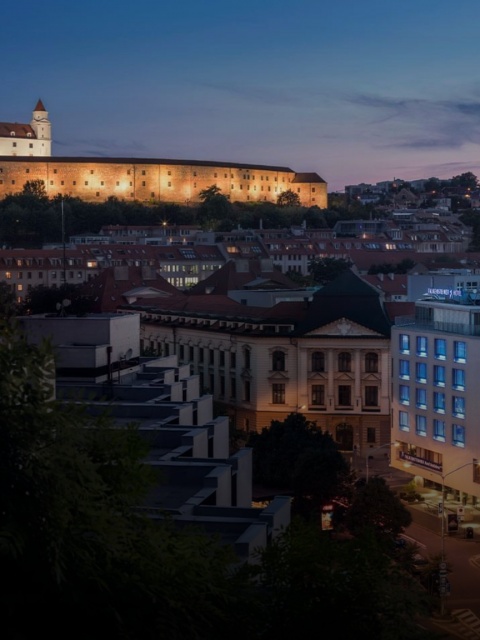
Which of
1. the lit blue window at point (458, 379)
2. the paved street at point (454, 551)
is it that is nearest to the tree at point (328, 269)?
the paved street at point (454, 551)

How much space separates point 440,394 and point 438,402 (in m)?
0.32

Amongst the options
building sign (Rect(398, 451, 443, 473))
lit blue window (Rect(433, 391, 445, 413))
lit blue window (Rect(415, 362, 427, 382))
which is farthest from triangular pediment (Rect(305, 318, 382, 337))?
lit blue window (Rect(433, 391, 445, 413))

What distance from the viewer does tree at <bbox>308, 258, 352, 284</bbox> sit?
98188 millimetres

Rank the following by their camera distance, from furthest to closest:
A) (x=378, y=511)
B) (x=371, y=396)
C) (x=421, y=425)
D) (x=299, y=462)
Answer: (x=371, y=396)
(x=421, y=425)
(x=299, y=462)
(x=378, y=511)

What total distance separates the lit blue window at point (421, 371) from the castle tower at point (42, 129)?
456ft

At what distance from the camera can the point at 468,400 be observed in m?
39.0

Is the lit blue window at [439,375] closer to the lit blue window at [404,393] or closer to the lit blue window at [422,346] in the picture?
the lit blue window at [422,346]

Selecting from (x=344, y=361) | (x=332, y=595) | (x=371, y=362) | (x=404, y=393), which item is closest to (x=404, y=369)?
(x=404, y=393)

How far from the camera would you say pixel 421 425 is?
4159 cm

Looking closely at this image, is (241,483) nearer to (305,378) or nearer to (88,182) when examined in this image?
(305,378)

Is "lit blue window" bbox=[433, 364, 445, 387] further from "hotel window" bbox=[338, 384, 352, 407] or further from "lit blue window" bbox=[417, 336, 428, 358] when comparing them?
"hotel window" bbox=[338, 384, 352, 407]

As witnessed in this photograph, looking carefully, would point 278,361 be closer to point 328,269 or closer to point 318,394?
point 318,394

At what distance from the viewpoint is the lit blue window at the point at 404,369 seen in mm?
42656

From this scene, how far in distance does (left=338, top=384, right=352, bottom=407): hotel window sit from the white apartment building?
5864mm
